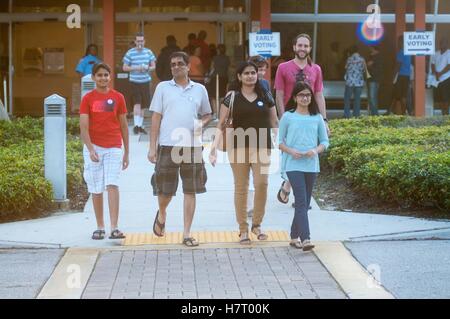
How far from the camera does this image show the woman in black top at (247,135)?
902 cm

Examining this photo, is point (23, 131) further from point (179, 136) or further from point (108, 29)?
point (179, 136)

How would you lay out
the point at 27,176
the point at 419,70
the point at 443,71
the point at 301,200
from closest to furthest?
1. the point at 301,200
2. the point at 27,176
3. the point at 419,70
4. the point at 443,71

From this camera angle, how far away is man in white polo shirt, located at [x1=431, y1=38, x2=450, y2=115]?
22.2m

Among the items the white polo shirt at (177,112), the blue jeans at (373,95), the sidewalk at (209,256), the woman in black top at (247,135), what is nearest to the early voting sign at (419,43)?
the blue jeans at (373,95)

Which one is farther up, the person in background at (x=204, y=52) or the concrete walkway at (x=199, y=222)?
the person in background at (x=204, y=52)

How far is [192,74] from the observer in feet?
68.1

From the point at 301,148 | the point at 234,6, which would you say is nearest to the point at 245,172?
the point at 301,148

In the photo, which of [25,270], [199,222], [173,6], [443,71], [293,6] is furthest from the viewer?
[293,6]

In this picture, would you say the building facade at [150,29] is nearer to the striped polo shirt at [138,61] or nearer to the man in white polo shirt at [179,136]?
the striped polo shirt at [138,61]

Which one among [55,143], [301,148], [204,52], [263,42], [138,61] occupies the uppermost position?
[263,42]

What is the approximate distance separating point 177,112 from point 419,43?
37.2 ft

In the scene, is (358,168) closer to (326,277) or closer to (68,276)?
(326,277)

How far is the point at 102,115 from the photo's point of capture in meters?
9.37

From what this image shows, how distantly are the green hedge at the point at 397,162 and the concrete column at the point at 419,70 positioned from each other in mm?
4965
